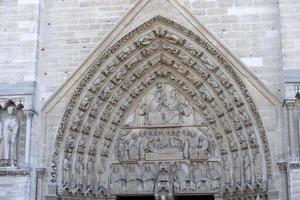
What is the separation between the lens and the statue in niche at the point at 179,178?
10516 millimetres

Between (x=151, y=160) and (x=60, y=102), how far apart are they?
6.28ft

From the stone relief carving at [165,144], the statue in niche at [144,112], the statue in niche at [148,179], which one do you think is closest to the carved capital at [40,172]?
the stone relief carving at [165,144]

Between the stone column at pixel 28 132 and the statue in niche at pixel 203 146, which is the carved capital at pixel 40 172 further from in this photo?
the statue in niche at pixel 203 146

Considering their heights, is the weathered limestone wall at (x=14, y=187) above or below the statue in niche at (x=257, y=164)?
below

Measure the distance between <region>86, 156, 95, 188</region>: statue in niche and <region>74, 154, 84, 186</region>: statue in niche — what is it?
120 millimetres

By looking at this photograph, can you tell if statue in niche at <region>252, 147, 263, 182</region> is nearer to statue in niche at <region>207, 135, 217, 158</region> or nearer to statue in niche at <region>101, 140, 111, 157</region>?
statue in niche at <region>207, 135, 217, 158</region>

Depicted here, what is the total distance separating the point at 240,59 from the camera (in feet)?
33.2

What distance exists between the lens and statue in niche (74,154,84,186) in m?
10.3

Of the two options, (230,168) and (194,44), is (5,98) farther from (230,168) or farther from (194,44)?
(230,168)

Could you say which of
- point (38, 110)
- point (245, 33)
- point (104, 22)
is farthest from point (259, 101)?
point (38, 110)

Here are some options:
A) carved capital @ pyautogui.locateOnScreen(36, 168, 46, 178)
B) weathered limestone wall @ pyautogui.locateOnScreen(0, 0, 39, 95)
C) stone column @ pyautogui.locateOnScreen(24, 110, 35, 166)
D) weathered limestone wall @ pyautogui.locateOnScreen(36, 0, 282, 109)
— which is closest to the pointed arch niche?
carved capital @ pyautogui.locateOnScreen(36, 168, 46, 178)

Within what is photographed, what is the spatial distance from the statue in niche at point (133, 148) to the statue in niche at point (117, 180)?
1.09 feet

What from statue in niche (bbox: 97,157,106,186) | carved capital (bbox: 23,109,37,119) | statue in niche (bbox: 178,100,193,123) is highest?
statue in niche (bbox: 178,100,193,123)

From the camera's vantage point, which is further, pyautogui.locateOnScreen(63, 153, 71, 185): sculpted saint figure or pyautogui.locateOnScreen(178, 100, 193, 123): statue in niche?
pyautogui.locateOnScreen(178, 100, 193, 123): statue in niche
